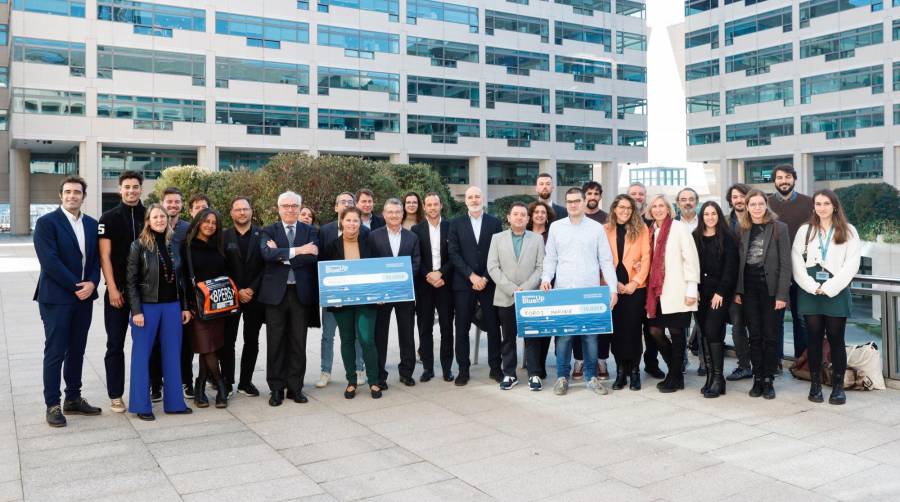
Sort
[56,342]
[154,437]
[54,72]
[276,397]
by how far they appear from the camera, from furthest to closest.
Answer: [54,72], [276,397], [56,342], [154,437]

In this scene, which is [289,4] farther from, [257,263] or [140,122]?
[257,263]

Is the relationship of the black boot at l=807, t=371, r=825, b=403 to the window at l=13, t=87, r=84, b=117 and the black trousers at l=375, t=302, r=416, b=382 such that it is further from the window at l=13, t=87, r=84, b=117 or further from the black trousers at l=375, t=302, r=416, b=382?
the window at l=13, t=87, r=84, b=117

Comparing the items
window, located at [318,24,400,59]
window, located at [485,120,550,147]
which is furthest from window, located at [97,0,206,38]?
window, located at [485,120,550,147]

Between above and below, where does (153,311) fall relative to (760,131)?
below

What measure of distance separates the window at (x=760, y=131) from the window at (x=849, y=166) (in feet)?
10.0

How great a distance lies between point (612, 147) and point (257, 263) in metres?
56.2

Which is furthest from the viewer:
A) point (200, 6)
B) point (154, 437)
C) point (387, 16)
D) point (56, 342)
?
point (387, 16)

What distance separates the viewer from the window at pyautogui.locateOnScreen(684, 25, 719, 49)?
56.9 metres

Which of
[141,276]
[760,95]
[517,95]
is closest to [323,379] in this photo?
[141,276]

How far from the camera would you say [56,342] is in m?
6.00

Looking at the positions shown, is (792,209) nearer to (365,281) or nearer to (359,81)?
(365,281)

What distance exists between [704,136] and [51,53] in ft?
153

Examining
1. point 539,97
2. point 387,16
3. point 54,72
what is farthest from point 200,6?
point 539,97

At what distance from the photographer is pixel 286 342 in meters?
6.95
